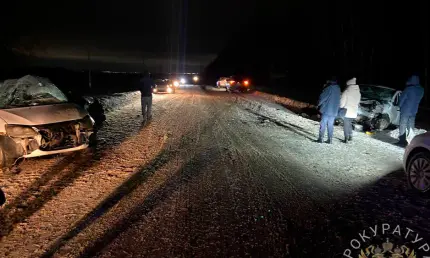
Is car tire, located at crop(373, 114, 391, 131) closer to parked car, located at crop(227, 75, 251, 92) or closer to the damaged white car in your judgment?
the damaged white car

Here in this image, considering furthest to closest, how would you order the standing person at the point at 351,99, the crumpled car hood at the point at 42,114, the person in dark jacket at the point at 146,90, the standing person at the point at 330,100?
the person in dark jacket at the point at 146,90
the standing person at the point at 351,99
the standing person at the point at 330,100
the crumpled car hood at the point at 42,114

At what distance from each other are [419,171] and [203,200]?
364cm

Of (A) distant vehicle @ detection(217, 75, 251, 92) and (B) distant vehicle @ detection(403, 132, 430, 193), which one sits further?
(A) distant vehicle @ detection(217, 75, 251, 92)

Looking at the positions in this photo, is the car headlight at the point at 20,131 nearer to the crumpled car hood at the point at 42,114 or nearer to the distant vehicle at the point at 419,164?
the crumpled car hood at the point at 42,114

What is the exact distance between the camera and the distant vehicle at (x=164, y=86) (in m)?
28.7

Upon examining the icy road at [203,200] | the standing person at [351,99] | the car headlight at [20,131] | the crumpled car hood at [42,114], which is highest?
the standing person at [351,99]

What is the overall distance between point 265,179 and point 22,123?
4616 millimetres

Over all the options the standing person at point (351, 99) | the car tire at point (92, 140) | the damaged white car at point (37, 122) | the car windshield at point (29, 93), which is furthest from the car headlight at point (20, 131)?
the standing person at point (351, 99)

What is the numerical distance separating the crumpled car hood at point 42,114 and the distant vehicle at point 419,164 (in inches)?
255

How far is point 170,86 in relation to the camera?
1159 inches

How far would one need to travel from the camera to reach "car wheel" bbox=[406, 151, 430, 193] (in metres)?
5.76

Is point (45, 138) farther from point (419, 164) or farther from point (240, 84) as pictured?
point (240, 84)

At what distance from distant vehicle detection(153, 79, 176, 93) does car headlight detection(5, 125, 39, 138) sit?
72.5 feet

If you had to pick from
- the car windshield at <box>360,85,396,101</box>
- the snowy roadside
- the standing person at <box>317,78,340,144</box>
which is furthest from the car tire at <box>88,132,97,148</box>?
the car windshield at <box>360,85,396,101</box>
